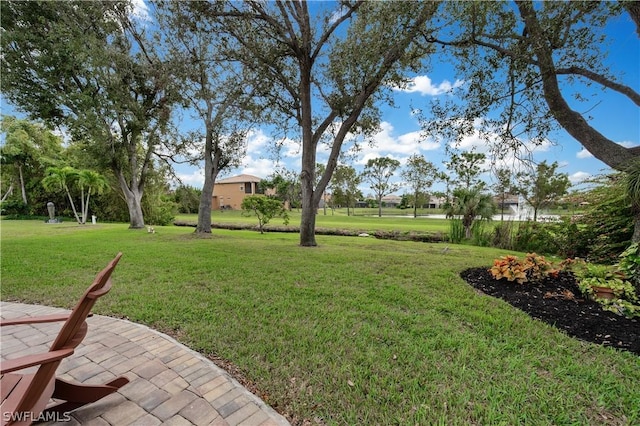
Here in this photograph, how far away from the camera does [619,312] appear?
133 inches

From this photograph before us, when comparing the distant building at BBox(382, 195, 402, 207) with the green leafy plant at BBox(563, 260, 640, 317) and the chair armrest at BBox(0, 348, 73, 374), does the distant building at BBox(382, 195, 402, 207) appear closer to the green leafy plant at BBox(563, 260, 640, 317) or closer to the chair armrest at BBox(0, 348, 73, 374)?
the green leafy plant at BBox(563, 260, 640, 317)

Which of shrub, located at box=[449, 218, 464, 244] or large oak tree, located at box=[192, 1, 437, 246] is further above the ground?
large oak tree, located at box=[192, 1, 437, 246]

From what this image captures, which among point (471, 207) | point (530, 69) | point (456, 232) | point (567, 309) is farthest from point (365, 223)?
point (567, 309)

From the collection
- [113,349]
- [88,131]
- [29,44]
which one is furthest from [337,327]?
[29,44]

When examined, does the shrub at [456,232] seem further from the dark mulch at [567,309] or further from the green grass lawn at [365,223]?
the dark mulch at [567,309]

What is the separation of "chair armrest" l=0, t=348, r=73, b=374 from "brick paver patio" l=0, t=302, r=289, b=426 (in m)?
0.77

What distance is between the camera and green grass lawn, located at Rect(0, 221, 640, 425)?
203 centimetres

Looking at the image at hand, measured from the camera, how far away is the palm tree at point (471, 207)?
47.0 ft

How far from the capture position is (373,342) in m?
2.87

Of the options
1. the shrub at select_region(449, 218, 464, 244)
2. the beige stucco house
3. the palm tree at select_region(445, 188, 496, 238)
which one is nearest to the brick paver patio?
the shrub at select_region(449, 218, 464, 244)

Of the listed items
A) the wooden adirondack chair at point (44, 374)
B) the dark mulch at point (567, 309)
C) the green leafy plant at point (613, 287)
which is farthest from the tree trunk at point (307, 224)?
the wooden adirondack chair at point (44, 374)

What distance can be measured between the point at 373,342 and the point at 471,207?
45.2 feet

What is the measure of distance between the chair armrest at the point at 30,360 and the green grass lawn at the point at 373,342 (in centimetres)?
134

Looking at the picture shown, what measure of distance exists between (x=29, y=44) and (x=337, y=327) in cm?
1614
